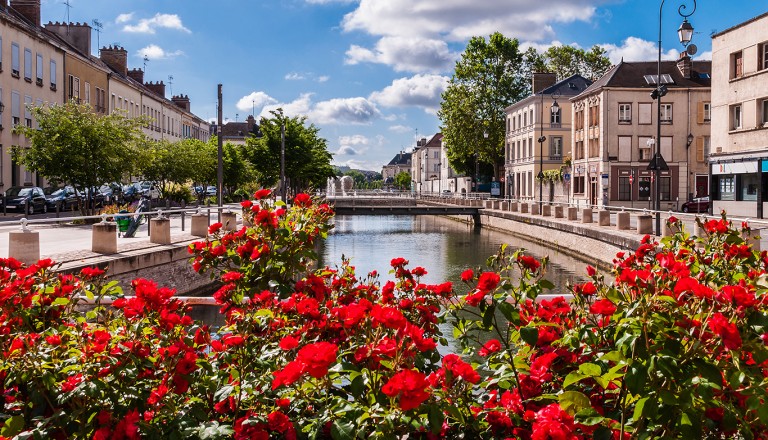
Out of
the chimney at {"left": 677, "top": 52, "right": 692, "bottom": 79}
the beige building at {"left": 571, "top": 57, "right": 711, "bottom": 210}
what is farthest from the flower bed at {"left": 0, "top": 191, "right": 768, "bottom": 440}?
the chimney at {"left": 677, "top": 52, "right": 692, "bottom": 79}

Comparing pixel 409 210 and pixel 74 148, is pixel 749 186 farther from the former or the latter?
pixel 74 148

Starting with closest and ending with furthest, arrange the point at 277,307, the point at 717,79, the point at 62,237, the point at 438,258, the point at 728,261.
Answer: the point at 277,307 < the point at 728,261 < the point at 62,237 < the point at 438,258 < the point at 717,79

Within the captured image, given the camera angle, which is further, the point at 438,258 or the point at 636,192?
the point at 636,192

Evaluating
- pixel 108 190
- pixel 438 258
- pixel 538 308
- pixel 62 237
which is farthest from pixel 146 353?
pixel 108 190

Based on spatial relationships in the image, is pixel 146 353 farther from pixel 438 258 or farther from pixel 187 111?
pixel 187 111

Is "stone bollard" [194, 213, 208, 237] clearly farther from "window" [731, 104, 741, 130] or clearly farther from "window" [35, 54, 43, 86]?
"window" [731, 104, 741, 130]

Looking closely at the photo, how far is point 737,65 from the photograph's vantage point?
3578cm

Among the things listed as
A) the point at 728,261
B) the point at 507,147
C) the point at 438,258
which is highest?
the point at 507,147

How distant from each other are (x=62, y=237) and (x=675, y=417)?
21861 millimetres

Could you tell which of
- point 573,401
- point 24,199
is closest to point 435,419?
point 573,401

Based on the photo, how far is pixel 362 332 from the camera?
3221mm

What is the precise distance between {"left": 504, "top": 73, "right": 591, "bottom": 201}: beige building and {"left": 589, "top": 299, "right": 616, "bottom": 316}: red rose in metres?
63.5

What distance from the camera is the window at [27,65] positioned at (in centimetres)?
3963

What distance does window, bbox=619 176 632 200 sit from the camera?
53562 mm
